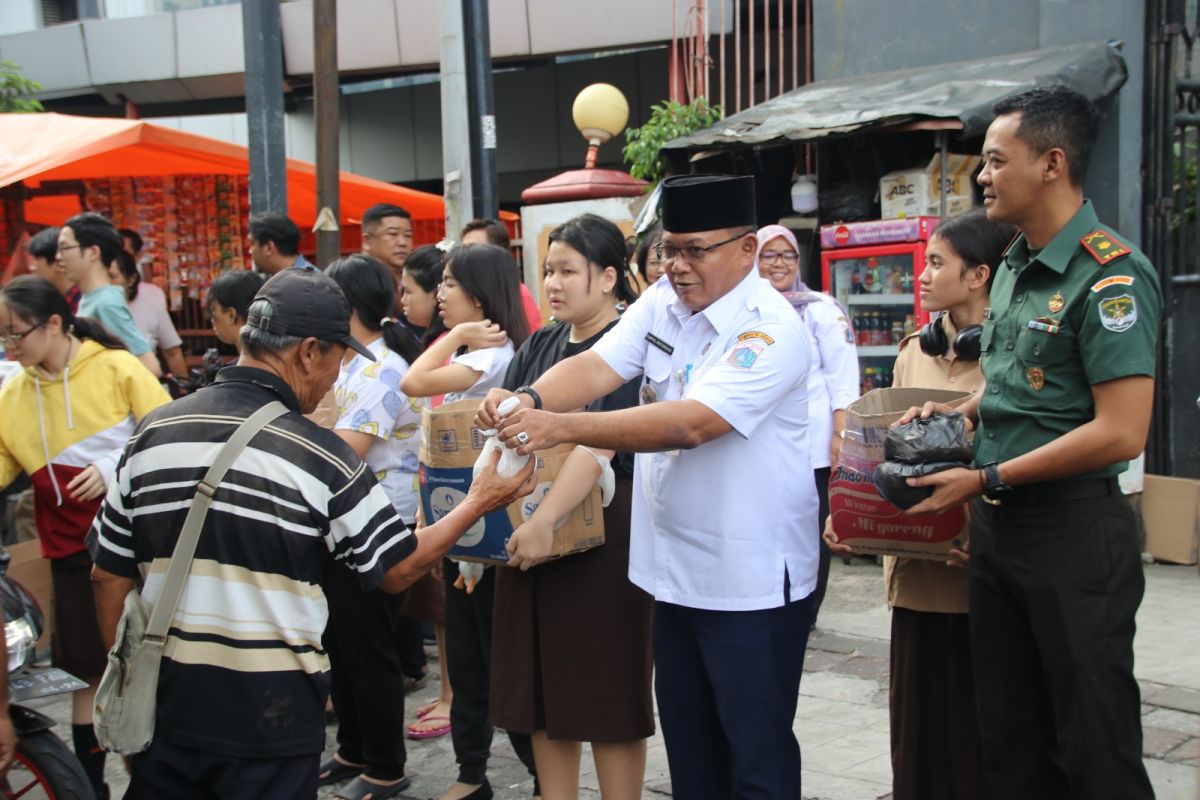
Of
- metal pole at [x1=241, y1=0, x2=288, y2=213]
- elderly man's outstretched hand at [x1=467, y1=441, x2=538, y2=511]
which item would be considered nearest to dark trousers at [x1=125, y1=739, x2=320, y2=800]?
elderly man's outstretched hand at [x1=467, y1=441, x2=538, y2=511]

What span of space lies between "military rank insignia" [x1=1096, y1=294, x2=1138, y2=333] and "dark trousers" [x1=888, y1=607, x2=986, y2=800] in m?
1.03

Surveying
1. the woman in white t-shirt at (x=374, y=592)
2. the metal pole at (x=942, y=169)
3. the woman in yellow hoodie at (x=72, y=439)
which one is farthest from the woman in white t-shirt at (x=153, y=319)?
the metal pole at (x=942, y=169)

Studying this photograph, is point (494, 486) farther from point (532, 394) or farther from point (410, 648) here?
point (410, 648)

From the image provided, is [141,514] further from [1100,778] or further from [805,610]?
[1100,778]

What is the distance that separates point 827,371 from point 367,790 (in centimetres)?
263

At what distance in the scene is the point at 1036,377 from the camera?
A: 280cm

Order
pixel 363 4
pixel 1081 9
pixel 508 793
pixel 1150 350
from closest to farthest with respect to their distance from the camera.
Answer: pixel 1150 350 → pixel 508 793 → pixel 1081 9 → pixel 363 4

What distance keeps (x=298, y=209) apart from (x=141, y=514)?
9.19 m

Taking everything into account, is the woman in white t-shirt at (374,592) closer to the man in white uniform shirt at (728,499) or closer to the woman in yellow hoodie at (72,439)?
the woman in yellow hoodie at (72,439)

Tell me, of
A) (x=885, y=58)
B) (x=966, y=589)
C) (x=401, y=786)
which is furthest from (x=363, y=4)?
(x=966, y=589)

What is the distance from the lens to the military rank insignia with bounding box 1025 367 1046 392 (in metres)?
2.79

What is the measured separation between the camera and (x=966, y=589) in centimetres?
327

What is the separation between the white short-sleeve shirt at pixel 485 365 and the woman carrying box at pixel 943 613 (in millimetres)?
1420

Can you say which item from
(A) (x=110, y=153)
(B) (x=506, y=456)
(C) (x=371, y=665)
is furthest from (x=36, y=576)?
(A) (x=110, y=153)
